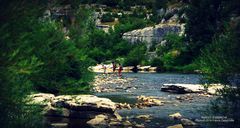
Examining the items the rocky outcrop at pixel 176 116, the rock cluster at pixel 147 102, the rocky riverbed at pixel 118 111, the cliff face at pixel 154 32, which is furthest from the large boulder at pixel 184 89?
the cliff face at pixel 154 32

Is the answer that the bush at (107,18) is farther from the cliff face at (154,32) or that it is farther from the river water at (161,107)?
the river water at (161,107)

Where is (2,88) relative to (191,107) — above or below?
above

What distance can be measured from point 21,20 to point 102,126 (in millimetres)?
11475

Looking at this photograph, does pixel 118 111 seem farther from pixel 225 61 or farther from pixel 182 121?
pixel 225 61

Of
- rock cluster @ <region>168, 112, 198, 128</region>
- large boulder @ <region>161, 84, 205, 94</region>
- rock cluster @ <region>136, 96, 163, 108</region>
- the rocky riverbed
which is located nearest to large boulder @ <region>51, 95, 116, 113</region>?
the rocky riverbed

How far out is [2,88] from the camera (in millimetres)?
14953

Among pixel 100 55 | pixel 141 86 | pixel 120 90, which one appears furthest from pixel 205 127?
pixel 100 55

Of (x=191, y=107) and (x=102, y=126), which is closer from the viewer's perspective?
(x=102, y=126)

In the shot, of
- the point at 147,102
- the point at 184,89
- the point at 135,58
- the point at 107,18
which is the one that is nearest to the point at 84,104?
the point at 147,102

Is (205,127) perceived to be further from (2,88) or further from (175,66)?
(175,66)

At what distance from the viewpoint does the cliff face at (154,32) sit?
324 feet

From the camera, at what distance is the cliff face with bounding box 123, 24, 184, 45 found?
98.6m

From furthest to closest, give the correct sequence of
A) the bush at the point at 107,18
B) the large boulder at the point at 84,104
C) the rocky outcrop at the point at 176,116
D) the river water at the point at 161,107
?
the bush at the point at 107,18 → the large boulder at the point at 84,104 → the rocky outcrop at the point at 176,116 → the river water at the point at 161,107

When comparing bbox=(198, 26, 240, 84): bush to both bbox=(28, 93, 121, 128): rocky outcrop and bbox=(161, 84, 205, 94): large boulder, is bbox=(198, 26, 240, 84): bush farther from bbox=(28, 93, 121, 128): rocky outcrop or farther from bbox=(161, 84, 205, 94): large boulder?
bbox=(161, 84, 205, 94): large boulder
